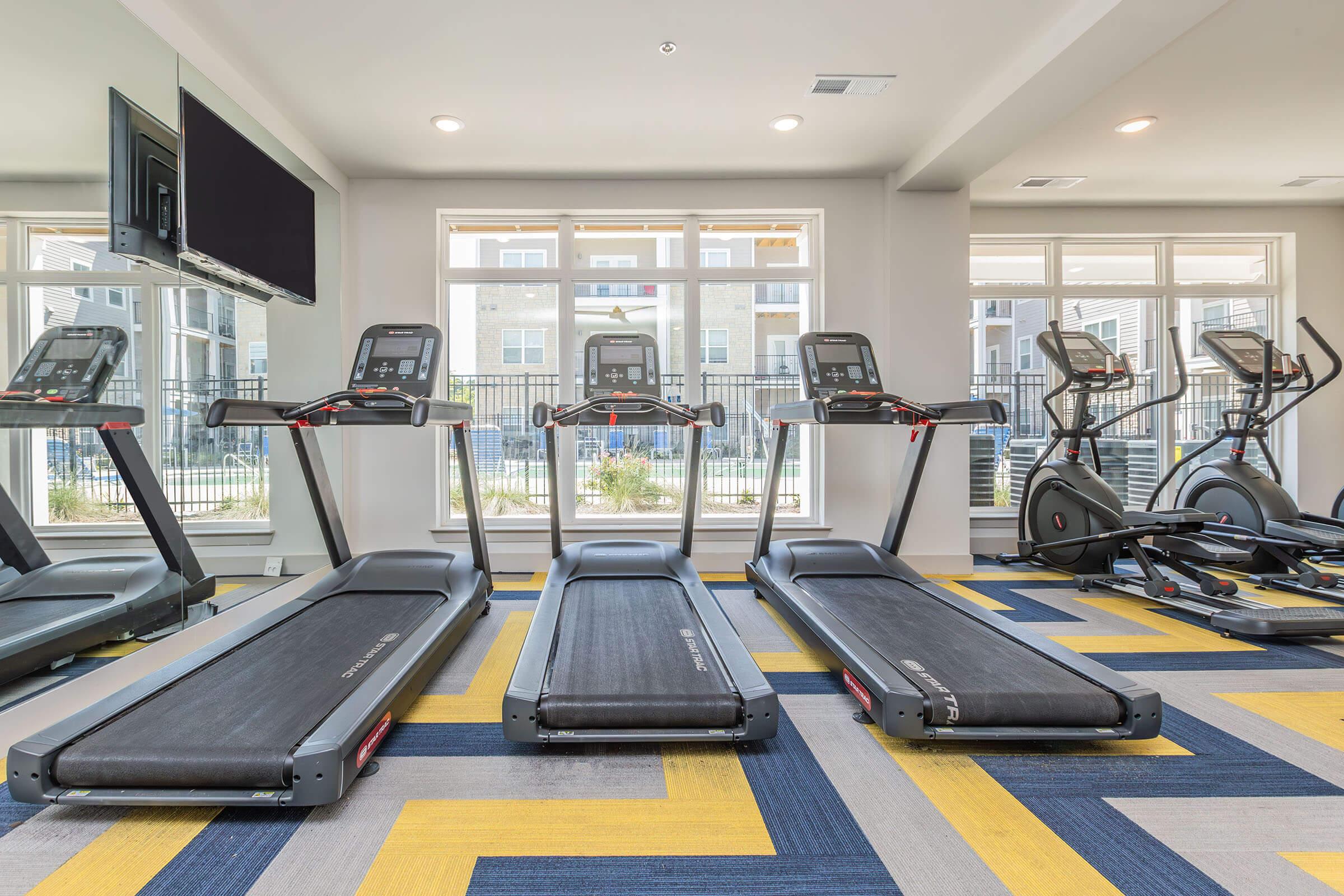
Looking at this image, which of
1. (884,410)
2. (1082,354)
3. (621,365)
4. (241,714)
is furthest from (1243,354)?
(241,714)

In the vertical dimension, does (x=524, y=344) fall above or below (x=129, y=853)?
above

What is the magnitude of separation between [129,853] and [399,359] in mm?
2560

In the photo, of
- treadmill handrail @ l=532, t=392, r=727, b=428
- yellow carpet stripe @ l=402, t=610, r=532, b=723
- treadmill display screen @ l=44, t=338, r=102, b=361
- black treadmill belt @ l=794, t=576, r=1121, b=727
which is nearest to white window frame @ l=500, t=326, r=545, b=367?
treadmill handrail @ l=532, t=392, r=727, b=428

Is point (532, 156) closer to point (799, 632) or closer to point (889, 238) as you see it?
point (889, 238)

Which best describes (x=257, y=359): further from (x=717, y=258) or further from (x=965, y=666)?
(x=965, y=666)

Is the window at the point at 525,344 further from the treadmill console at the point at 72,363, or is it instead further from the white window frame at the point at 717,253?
the treadmill console at the point at 72,363

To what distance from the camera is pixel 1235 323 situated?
217 inches

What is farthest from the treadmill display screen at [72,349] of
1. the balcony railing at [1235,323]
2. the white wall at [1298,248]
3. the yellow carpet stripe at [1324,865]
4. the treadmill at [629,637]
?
the balcony railing at [1235,323]

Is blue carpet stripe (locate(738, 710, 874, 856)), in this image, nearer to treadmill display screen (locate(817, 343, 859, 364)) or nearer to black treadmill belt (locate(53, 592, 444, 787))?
black treadmill belt (locate(53, 592, 444, 787))

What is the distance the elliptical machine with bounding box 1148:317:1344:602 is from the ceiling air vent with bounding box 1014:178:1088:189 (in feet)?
4.94

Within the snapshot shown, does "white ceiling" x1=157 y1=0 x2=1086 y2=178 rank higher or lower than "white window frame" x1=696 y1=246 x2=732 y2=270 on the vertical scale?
higher

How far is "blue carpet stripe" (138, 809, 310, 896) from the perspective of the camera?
1403mm

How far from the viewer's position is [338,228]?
14.4 ft

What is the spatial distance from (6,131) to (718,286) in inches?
152
